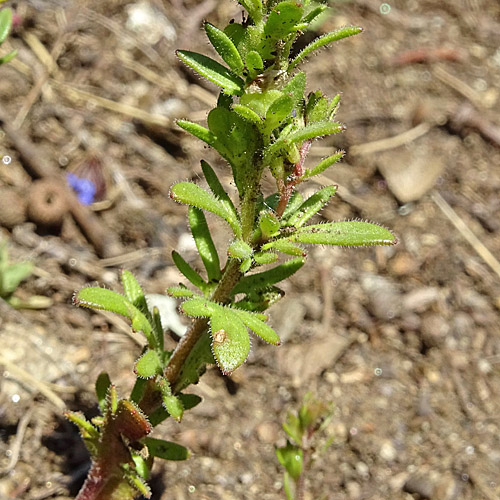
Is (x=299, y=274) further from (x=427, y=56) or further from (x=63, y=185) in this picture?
(x=427, y=56)

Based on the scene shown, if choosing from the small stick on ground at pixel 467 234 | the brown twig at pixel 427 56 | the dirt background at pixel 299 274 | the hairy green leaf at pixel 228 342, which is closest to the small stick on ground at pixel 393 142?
the dirt background at pixel 299 274

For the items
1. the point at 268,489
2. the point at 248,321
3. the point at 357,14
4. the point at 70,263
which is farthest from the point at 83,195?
the point at 357,14

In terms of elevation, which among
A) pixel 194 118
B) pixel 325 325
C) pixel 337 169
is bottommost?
pixel 325 325

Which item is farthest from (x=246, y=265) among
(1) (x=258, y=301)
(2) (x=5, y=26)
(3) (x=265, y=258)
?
(2) (x=5, y=26)

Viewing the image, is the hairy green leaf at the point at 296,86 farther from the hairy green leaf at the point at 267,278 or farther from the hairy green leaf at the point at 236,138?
the hairy green leaf at the point at 267,278

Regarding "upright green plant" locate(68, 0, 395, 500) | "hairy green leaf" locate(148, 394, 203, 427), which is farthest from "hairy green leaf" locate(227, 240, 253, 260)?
"hairy green leaf" locate(148, 394, 203, 427)

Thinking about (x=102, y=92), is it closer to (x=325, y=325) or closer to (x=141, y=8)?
(x=141, y=8)
